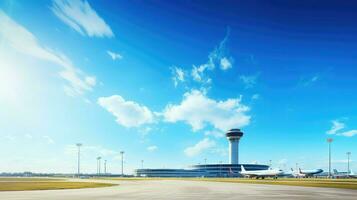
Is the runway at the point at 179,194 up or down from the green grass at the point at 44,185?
up

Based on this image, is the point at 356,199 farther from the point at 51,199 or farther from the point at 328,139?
the point at 328,139

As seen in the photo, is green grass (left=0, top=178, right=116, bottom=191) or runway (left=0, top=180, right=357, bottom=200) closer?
runway (left=0, top=180, right=357, bottom=200)

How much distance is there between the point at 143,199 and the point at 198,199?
5.16 m

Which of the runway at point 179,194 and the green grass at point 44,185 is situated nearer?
the runway at point 179,194

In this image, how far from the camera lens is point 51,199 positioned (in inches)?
1447

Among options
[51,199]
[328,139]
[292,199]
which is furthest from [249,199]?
[328,139]

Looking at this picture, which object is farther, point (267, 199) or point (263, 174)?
point (263, 174)

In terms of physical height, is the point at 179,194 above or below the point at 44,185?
above

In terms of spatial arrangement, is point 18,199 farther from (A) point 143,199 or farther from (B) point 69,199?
(A) point 143,199

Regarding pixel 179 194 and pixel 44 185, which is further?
pixel 44 185

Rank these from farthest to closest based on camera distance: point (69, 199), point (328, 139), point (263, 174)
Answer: point (263, 174) < point (328, 139) < point (69, 199)

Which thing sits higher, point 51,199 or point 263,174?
point 51,199

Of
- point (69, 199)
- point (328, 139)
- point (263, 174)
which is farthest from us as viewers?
point (263, 174)

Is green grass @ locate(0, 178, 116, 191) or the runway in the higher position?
the runway
